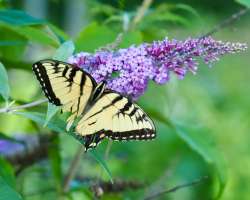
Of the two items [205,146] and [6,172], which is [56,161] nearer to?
[6,172]

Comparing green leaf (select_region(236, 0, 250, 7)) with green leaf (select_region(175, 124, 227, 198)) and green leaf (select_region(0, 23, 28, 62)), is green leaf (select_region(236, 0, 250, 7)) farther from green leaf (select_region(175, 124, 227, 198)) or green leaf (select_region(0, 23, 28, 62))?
green leaf (select_region(0, 23, 28, 62))

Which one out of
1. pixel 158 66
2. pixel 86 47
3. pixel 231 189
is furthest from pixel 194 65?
pixel 231 189

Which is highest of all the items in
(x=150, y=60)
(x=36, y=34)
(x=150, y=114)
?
(x=36, y=34)

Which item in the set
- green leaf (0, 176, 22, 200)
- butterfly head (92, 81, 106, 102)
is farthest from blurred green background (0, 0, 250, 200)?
butterfly head (92, 81, 106, 102)

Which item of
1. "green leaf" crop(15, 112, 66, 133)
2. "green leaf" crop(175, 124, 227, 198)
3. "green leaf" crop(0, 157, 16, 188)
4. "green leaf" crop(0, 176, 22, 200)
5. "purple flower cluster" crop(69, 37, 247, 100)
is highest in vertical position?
"purple flower cluster" crop(69, 37, 247, 100)

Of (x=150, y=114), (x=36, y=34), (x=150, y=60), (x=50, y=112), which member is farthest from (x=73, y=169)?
(x=150, y=60)

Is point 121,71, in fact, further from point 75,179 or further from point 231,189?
point 231,189

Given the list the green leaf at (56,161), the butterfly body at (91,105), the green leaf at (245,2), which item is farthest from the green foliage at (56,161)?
the green leaf at (245,2)
